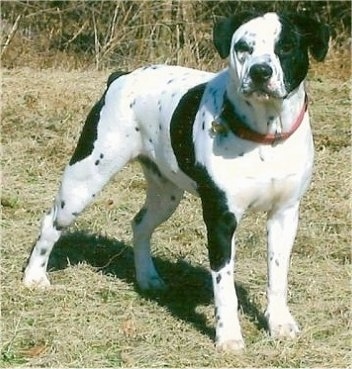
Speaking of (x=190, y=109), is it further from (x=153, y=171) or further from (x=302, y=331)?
(x=302, y=331)

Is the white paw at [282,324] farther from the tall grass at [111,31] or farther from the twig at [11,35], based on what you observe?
the twig at [11,35]

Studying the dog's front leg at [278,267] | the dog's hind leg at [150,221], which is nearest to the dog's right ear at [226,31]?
the dog's front leg at [278,267]

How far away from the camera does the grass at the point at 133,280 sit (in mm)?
5086

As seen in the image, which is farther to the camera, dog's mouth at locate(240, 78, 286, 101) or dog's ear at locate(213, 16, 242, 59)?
dog's ear at locate(213, 16, 242, 59)

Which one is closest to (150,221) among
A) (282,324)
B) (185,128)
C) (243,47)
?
(185,128)

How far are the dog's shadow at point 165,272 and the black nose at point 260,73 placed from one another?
1.33m

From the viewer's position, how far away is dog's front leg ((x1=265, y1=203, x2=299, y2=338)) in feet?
17.1

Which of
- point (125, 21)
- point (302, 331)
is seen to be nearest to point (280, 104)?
point (302, 331)

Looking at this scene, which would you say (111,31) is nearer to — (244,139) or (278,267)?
(278,267)

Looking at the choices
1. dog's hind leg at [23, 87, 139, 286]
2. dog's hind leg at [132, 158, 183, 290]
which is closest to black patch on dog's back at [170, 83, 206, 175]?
dog's hind leg at [23, 87, 139, 286]

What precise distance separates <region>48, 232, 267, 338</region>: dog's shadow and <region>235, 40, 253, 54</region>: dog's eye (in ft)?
4.51

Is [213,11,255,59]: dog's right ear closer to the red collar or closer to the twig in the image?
the red collar

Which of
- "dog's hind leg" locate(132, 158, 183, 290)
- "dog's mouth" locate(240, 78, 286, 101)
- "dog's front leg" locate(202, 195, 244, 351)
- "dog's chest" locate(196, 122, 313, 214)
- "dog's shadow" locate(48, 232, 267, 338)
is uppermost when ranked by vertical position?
"dog's mouth" locate(240, 78, 286, 101)

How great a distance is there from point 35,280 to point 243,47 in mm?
1923
